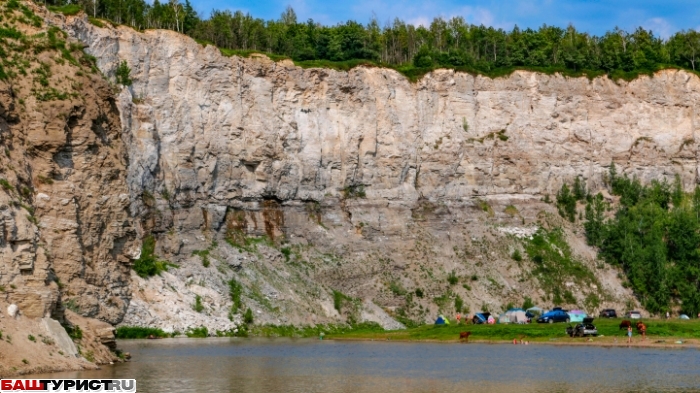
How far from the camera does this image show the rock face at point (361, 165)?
273 feet

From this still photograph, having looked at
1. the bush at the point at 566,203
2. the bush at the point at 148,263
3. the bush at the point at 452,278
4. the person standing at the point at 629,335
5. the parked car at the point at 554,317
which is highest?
the bush at the point at 566,203

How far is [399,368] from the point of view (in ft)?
149

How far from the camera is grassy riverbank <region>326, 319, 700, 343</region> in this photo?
65688 mm

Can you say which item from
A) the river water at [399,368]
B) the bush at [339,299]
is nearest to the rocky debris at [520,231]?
the bush at [339,299]

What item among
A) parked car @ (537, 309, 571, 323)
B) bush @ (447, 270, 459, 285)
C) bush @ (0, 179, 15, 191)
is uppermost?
bush @ (0, 179, 15, 191)

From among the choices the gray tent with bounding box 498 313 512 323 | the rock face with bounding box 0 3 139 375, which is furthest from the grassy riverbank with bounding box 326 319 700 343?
the rock face with bounding box 0 3 139 375

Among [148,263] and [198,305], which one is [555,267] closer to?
[198,305]

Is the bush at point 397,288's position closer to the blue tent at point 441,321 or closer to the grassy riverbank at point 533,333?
the blue tent at point 441,321

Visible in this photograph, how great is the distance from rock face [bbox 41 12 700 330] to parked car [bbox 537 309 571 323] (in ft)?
26.6

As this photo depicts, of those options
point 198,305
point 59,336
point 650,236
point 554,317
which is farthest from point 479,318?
point 59,336

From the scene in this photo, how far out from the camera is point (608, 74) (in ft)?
346

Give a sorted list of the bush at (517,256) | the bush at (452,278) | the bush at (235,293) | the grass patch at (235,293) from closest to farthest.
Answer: the grass patch at (235,293)
the bush at (235,293)
the bush at (452,278)
the bush at (517,256)

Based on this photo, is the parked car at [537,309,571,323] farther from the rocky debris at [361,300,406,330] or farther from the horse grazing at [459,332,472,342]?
the rocky debris at [361,300,406,330]

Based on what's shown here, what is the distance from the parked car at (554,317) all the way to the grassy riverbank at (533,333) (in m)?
4.63
